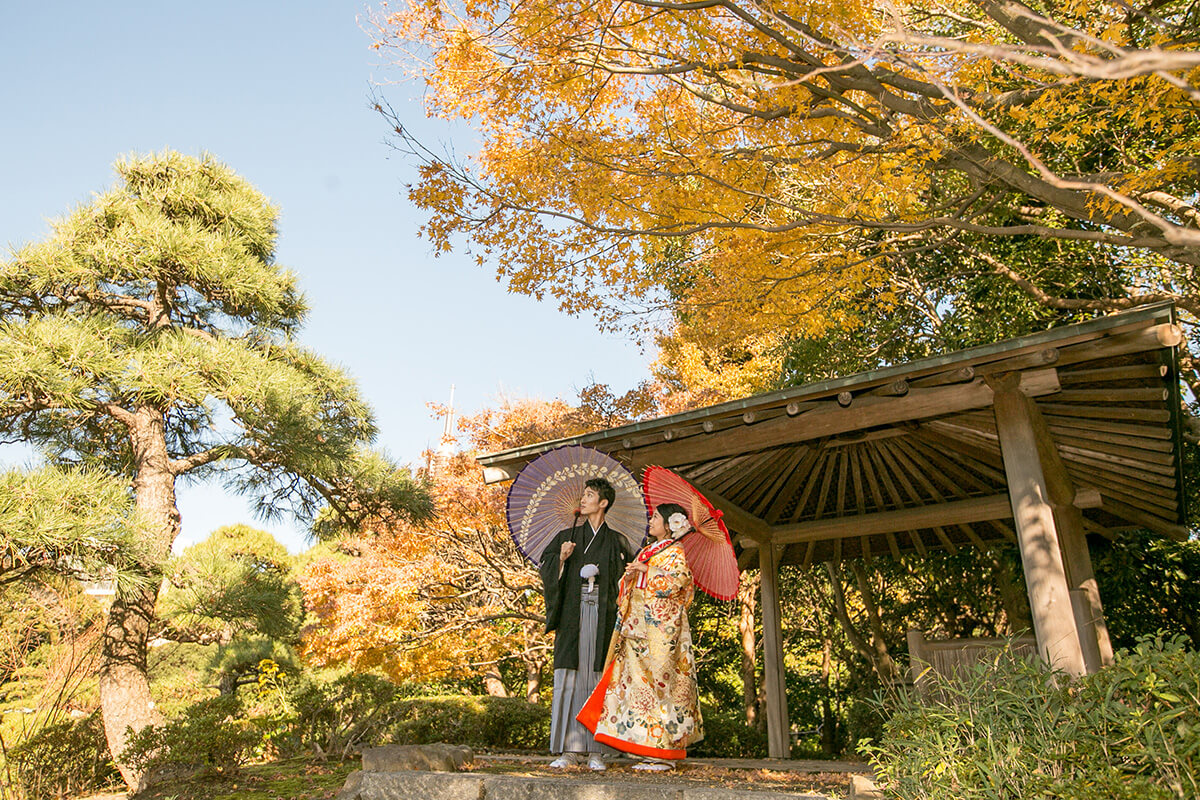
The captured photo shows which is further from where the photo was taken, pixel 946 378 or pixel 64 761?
pixel 64 761

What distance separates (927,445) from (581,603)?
318 cm

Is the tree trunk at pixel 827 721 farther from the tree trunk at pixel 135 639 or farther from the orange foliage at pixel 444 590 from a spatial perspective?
the tree trunk at pixel 135 639

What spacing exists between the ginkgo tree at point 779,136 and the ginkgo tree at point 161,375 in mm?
3128

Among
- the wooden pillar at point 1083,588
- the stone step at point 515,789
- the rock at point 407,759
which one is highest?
the wooden pillar at point 1083,588

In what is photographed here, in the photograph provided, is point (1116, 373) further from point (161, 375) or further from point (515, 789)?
point (161, 375)

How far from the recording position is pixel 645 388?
11.7m

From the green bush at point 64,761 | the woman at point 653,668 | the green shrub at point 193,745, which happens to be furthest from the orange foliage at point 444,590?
the woman at point 653,668

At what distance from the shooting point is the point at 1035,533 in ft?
12.7

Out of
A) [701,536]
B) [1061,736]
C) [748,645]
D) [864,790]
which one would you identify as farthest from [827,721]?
[1061,736]

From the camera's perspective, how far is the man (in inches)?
183

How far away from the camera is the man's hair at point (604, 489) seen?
498 cm

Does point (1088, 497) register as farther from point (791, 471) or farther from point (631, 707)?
point (631, 707)

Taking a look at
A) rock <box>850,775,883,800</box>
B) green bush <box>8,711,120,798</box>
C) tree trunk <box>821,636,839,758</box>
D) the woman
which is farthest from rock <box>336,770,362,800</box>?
tree trunk <box>821,636,839,758</box>

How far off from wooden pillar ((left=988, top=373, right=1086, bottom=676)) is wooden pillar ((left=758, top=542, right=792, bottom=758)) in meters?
2.99
